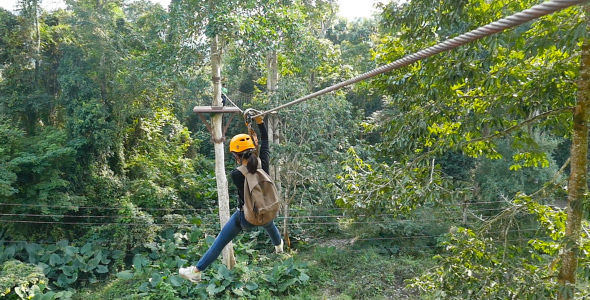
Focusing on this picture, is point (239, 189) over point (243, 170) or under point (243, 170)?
under

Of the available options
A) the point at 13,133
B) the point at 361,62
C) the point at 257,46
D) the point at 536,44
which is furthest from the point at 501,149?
the point at 13,133

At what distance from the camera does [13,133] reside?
8.85 meters

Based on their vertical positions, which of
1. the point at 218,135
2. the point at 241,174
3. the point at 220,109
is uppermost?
the point at 220,109

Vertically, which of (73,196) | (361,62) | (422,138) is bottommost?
(73,196)

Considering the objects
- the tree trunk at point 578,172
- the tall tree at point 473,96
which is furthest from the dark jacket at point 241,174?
the tree trunk at point 578,172

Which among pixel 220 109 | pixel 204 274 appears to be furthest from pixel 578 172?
pixel 204 274

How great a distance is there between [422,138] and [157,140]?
9336 millimetres

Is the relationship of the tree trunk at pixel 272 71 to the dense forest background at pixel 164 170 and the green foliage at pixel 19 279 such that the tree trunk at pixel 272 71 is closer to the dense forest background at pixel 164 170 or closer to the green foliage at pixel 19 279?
the dense forest background at pixel 164 170

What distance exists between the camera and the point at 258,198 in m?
2.71

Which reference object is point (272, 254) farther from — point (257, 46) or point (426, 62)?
point (426, 62)

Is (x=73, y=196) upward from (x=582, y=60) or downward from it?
downward

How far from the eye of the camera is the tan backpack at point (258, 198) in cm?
269

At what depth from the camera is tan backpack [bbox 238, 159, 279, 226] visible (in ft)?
8.83

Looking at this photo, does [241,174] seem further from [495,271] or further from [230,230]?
[495,271]
